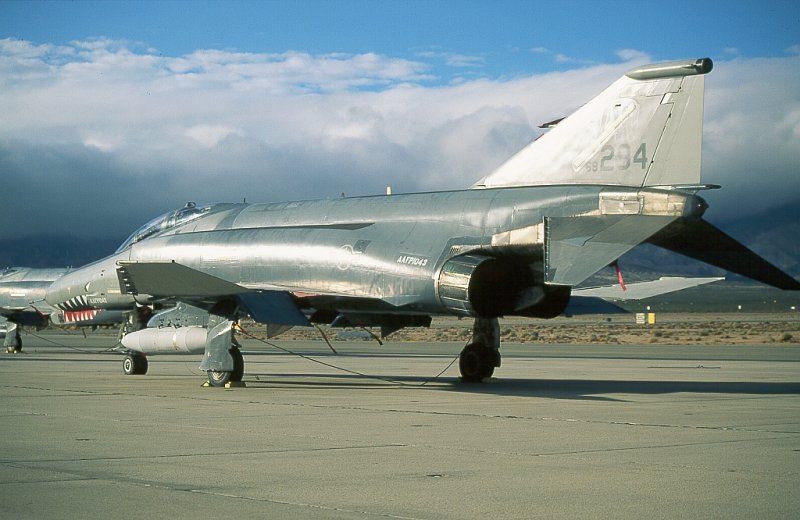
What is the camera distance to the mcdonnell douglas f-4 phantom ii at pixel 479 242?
15125mm

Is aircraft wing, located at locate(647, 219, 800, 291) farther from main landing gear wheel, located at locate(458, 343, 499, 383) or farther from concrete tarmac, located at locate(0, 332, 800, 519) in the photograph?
main landing gear wheel, located at locate(458, 343, 499, 383)

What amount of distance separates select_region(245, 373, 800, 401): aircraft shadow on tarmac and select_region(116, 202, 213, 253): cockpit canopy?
12.3ft

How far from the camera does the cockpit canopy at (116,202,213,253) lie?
2214 cm

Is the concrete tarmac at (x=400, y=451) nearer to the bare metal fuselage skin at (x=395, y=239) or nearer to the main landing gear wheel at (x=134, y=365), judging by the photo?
the bare metal fuselage skin at (x=395, y=239)

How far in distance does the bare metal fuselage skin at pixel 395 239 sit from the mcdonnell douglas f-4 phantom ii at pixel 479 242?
1.0 inches

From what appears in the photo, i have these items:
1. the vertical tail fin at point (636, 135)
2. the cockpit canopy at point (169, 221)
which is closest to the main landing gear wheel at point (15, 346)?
the cockpit canopy at point (169, 221)

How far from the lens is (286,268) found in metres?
18.6

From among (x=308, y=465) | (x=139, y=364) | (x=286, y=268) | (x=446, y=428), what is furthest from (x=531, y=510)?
(x=139, y=364)

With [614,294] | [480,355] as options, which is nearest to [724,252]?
[480,355]

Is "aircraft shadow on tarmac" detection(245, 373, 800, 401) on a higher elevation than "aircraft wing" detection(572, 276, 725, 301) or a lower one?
lower

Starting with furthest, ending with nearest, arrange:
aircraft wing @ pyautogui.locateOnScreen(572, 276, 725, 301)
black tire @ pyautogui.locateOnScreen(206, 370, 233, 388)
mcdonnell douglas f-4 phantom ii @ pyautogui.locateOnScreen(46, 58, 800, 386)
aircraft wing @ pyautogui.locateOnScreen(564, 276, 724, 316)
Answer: aircraft wing @ pyautogui.locateOnScreen(572, 276, 725, 301)
aircraft wing @ pyautogui.locateOnScreen(564, 276, 724, 316)
black tire @ pyautogui.locateOnScreen(206, 370, 233, 388)
mcdonnell douglas f-4 phantom ii @ pyautogui.locateOnScreen(46, 58, 800, 386)

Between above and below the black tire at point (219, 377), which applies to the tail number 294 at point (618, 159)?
above

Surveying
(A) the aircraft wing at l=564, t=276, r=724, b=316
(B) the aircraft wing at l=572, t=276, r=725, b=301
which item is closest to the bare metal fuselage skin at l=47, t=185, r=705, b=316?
(A) the aircraft wing at l=564, t=276, r=724, b=316

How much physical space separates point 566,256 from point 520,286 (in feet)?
8.99
